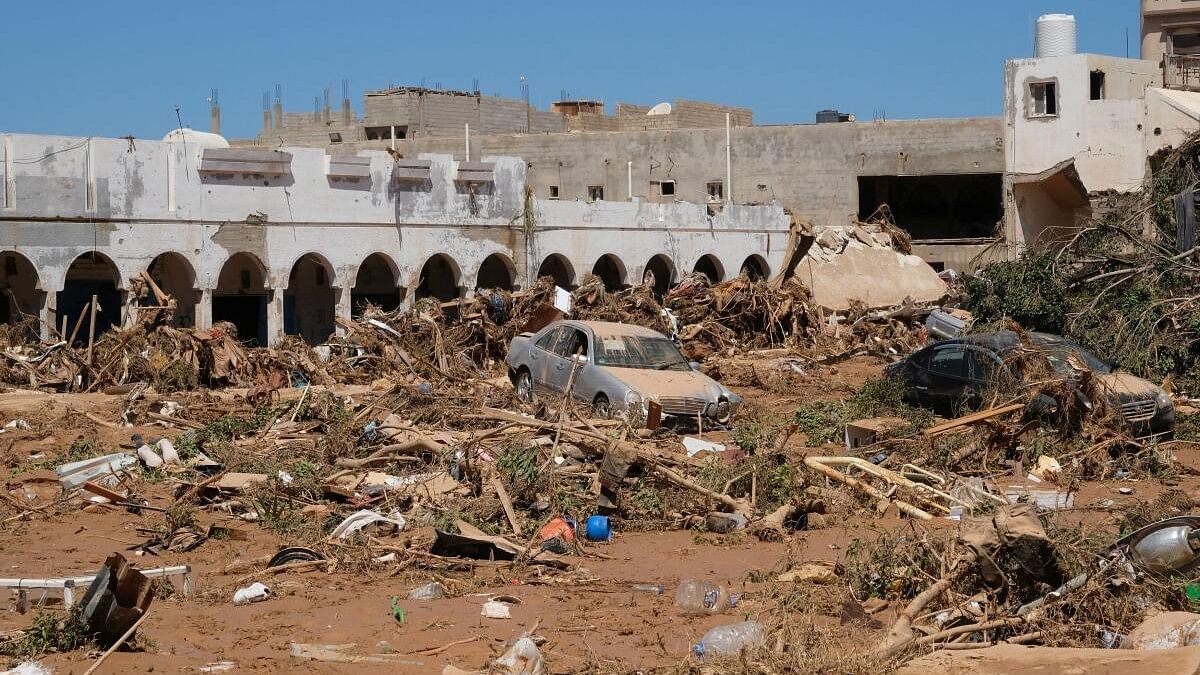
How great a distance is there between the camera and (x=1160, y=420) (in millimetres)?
17031

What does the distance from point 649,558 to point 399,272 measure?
20.4 m

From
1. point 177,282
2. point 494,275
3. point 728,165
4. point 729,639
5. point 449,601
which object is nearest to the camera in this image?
point 729,639

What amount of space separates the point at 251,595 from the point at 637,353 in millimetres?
9464

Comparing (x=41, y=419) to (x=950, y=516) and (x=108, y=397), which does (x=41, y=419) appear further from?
(x=950, y=516)

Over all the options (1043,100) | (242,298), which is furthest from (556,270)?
(1043,100)

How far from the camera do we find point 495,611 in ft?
30.7

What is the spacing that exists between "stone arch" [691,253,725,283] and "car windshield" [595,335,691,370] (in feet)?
64.3

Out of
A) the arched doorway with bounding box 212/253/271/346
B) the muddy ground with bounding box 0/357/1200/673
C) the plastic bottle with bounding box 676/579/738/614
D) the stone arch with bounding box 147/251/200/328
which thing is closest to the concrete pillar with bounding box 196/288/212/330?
the stone arch with bounding box 147/251/200/328

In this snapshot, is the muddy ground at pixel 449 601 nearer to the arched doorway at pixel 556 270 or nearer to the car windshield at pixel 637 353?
the car windshield at pixel 637 353

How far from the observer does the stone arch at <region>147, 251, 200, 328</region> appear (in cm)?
2892

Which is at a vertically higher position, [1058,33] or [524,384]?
[1058,33]

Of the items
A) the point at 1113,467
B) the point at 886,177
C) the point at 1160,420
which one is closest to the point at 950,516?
the point at 1113,467

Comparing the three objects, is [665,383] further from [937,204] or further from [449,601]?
[937,204]

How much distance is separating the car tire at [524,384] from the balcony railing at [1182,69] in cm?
2860
